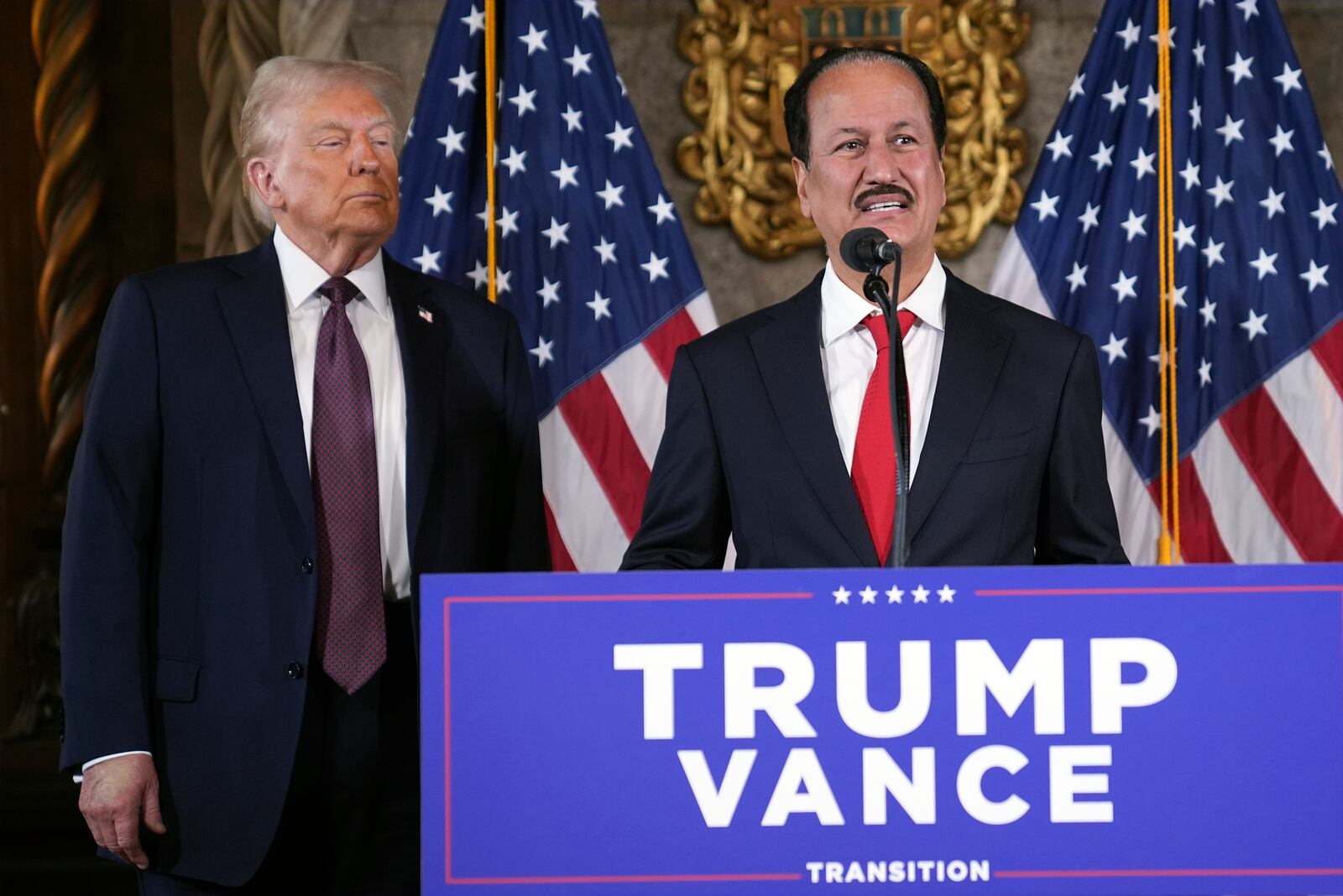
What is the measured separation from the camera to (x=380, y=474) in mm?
2104

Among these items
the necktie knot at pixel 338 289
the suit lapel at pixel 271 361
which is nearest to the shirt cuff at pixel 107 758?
the suit lapel at pixel 271 361

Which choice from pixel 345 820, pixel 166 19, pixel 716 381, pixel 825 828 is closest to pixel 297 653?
pixel 345 820

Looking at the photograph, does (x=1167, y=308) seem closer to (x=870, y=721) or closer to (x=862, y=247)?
(x=862, y=247)

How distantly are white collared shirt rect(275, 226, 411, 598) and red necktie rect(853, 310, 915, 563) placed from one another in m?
0.63

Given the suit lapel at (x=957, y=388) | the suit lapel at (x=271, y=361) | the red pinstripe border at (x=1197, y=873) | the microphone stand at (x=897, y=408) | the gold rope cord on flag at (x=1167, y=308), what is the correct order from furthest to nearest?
the gold rope cord on flag at (x=1167, y=308) < the suit lapel at (x=271, y=361) < the suit lapel at (x=957, y=388) < the microphone stand at (x=897, y=408) < the red pinstripe border at (x=1197, y=873)

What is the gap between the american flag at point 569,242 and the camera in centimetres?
331

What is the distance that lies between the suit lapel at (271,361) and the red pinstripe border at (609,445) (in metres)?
1.22

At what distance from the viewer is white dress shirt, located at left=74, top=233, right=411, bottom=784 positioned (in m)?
2.09

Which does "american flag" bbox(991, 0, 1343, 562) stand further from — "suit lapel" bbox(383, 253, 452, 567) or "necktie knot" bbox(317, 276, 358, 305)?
"necktie knot" bbox(317, 276, 358, 305)

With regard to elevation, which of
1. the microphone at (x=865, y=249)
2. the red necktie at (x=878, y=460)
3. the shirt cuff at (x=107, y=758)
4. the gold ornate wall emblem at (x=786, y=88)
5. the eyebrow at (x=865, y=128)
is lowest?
the shirt cuff at (x=107, y=758)

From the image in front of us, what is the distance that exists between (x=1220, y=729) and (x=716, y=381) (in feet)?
3.04

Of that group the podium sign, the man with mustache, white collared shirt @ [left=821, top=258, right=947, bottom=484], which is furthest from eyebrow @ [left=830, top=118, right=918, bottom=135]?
the podium sign

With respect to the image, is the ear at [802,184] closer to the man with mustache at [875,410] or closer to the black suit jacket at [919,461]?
the man with mustache at [875,410]

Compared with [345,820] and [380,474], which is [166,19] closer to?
[380,474]
